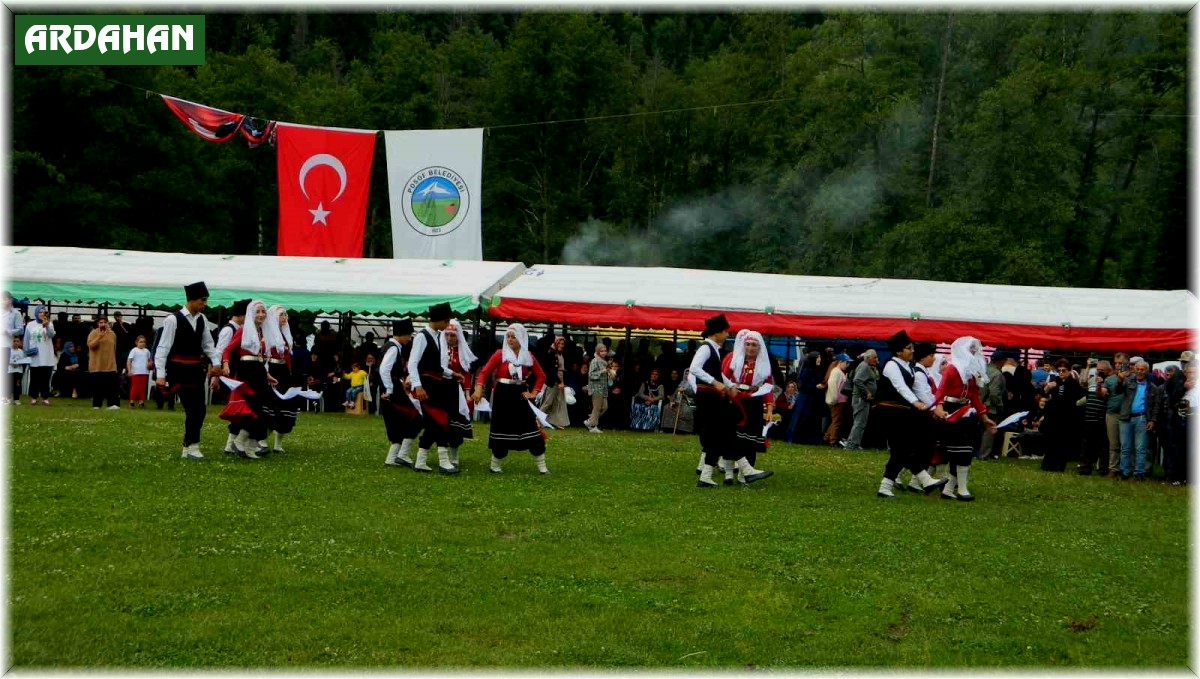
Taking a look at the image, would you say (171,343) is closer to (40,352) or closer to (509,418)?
(509,418)

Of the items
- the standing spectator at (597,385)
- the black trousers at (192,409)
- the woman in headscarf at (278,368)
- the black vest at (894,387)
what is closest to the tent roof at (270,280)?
the standing spectator at (597,385)

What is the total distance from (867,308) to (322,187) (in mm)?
11240

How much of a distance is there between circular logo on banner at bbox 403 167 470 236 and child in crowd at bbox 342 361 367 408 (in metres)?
3.04

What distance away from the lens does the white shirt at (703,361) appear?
1519 centimetres

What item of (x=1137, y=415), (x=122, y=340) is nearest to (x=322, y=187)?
(x=122, y=340)

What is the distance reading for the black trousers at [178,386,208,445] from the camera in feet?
49.8

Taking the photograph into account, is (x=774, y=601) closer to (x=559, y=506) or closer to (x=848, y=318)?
(x=559, y=506)

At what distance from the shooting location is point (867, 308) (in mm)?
24719

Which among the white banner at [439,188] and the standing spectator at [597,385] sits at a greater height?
the white banner at [439,188]

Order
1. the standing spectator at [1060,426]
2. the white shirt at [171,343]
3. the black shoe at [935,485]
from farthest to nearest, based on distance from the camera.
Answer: the standing spectator at [1060,426]
the black shoe at [935,485]
the white shirt at [171,343]

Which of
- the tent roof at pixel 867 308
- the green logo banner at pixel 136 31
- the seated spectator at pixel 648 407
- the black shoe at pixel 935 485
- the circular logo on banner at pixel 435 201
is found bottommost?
the seated spectator at pixel 648 407

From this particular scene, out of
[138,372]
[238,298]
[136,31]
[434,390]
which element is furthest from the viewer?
[238,298]

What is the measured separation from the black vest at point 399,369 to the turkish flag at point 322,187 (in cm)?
1254

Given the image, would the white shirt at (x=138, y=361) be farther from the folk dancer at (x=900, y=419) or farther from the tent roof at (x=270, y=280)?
the folk dancer at (x=900, y=419)
